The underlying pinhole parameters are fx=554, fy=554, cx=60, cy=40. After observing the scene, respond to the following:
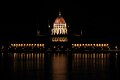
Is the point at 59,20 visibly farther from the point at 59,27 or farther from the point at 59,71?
the point at 59,71

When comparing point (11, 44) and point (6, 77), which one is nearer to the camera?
point (6, 77)

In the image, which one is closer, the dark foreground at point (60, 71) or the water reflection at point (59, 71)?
the dark foreground at point (60, 71)

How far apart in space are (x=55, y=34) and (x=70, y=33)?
121 inches

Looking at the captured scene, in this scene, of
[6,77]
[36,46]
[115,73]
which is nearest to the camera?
[6,77]

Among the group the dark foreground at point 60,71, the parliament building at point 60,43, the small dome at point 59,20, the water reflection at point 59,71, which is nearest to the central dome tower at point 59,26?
the small dome at point 59,20

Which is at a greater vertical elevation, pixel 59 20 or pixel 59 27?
pixel 59 20

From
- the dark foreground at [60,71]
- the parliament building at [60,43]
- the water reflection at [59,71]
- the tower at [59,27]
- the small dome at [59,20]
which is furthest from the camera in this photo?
the small dome at [59,20]

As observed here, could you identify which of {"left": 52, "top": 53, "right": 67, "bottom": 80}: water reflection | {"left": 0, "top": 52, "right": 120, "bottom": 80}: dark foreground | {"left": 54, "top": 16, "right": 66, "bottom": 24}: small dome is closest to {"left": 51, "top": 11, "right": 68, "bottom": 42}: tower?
{"left": 54, "top": 16, "right": 66, "bottom": 24}: small dome

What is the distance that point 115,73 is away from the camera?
40594mm

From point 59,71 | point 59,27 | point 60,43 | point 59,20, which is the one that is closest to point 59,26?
point 59,27

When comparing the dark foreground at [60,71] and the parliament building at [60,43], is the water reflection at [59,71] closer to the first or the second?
the dark foreground at [60,71]

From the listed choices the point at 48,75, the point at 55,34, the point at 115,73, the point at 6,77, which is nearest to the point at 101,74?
the point at 115,73

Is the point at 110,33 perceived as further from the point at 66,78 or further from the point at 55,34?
the point at 66,78

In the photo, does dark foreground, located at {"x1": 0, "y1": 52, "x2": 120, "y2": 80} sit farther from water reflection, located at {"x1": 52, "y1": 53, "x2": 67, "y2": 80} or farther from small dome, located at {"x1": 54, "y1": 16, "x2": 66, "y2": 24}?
small dome, located at {"x1": 54, "y1": 16, "x2": 66, "y2": 24}
